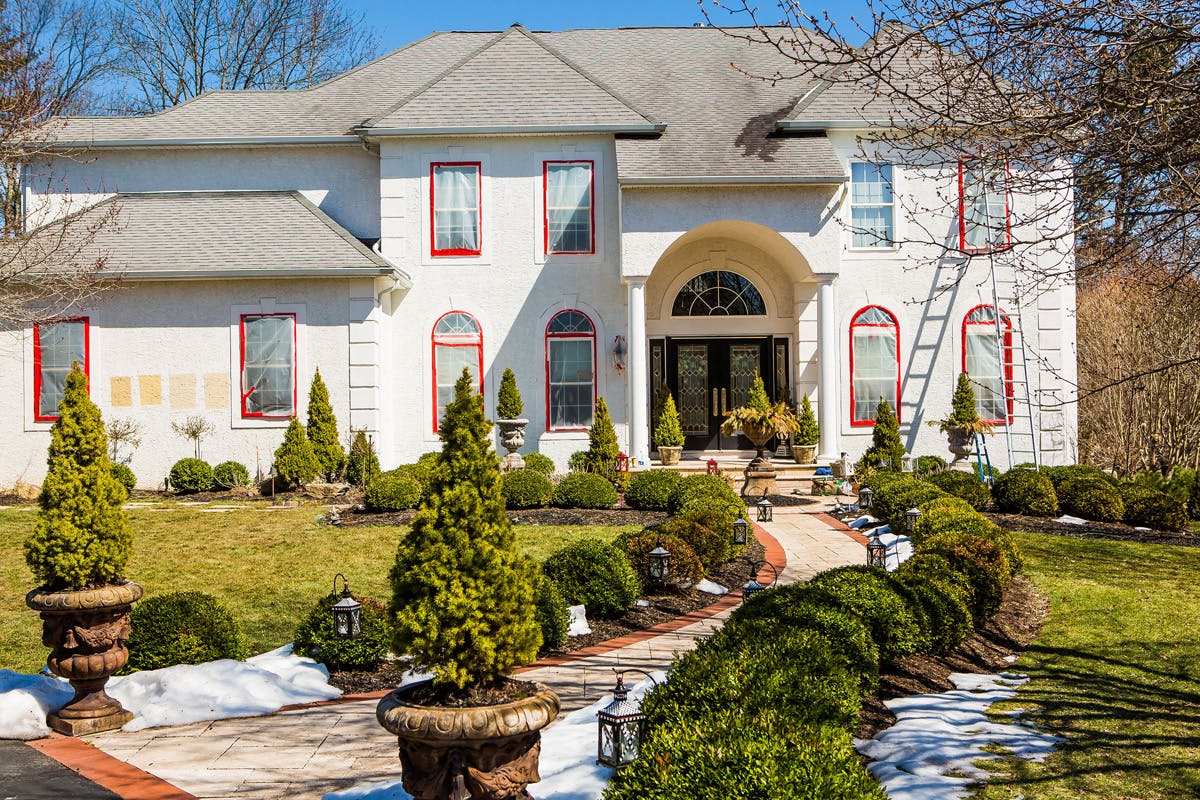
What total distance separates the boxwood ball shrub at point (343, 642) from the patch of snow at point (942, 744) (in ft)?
12.5

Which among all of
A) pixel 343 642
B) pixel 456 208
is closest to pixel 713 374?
pixel 456 208

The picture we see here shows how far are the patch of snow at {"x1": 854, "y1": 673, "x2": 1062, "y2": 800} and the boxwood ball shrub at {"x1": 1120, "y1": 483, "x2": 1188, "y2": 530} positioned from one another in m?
8.77

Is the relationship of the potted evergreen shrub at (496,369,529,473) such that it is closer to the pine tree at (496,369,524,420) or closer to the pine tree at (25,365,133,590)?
the pine tree at (496,369,524,420)

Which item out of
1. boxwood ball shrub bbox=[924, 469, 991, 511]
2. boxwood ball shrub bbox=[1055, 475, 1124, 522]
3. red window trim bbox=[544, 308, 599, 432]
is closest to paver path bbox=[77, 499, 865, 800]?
boxwood ball shrub bbox=[924, 469, 991, 511]

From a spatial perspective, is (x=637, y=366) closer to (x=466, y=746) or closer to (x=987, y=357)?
(x=987, y=357)

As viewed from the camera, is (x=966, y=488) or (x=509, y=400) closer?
(x=966, y=488)

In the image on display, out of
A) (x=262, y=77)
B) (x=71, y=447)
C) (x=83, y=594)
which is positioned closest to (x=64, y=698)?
(x=83, y=594)

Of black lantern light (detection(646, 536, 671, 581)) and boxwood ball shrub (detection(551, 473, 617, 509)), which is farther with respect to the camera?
boxwood ball shrub (detection(551, 473, 617, 509))

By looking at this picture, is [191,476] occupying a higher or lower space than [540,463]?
lower

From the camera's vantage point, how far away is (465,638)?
4.57 metres

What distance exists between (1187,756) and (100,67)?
117 feet

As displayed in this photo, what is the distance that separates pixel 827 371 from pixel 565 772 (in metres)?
15.4

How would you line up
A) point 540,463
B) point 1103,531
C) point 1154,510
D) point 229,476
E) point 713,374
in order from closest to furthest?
point 1103,531 → point 1154,510 → point 229,476 → point 540,463 → point 713,374

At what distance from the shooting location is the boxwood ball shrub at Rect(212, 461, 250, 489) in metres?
19.0
